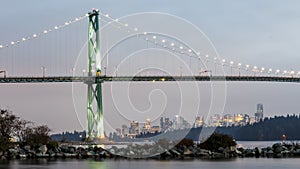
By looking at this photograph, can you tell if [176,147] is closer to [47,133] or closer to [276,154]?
[276,154]

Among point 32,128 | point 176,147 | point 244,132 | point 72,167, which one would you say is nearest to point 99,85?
point 32,128

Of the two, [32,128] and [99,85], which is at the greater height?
[99,85]

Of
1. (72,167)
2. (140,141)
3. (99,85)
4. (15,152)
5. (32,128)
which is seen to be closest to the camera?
(72,167)

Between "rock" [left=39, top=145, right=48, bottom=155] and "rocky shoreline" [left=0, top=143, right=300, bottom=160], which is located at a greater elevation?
"rock" [left=39, top=145, right=48, bottom=155]

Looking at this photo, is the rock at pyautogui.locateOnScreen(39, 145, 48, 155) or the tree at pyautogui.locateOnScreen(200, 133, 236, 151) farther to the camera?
the tree at pyautogui.locateOnScreen(200, 133, 236, 151)

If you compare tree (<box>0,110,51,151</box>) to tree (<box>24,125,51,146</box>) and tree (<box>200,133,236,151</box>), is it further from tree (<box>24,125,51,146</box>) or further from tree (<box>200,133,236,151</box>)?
tree (<box>200,133,236,151</box>)

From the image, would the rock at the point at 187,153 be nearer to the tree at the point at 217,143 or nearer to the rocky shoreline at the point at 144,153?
the rocky shoreline at the point at 144,153

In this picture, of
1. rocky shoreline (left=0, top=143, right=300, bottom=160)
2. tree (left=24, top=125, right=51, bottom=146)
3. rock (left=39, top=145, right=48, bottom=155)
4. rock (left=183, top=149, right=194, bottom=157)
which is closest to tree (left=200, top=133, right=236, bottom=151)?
rocky shoreline (left=0, top=143, right=300, bottom=160)

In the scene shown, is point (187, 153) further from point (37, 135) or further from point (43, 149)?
point (37, 135)

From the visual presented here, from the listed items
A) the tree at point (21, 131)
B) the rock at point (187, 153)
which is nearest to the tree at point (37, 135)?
the tree at point (21, 131)

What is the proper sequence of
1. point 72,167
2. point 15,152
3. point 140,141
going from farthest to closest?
point 140,141 < point 15,152 < point 72,167

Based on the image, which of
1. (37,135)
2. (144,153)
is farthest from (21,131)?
(144,153)
